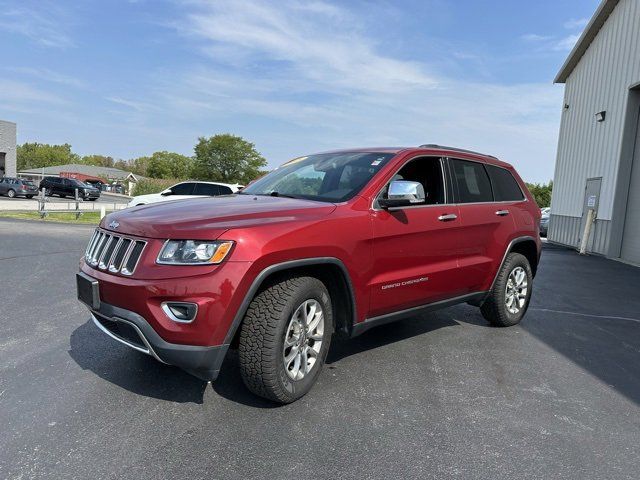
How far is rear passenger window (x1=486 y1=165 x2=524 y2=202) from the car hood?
8.09 ft

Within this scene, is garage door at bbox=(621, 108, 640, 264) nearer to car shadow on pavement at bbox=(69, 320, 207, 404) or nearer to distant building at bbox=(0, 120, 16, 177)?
car shadow on pavement at bbox=(69, 320, 207, 404)

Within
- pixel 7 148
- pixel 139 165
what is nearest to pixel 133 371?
pixel 7 148

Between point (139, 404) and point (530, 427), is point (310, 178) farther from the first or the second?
point (530, 427)

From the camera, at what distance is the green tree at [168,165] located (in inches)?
4237

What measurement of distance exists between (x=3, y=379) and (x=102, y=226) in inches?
52.1

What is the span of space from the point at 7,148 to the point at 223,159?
34.9 metres

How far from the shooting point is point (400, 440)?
9.63 ft

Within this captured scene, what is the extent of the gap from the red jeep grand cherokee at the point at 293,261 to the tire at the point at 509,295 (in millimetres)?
249

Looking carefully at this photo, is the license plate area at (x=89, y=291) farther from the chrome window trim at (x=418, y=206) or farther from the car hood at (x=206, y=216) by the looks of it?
the chrome window trim at (x=418, y=206)

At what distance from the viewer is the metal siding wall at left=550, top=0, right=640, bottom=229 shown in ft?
43.5

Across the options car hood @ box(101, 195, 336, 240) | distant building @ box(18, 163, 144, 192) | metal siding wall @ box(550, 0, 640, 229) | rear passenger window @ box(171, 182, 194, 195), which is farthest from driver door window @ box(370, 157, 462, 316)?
distant building @ box(18, 163, 144, 192)

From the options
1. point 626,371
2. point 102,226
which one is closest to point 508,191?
point 626,371

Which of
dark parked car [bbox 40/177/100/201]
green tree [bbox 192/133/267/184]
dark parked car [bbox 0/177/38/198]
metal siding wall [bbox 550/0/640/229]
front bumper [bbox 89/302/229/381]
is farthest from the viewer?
green tree [bbox 192/133/267/184]

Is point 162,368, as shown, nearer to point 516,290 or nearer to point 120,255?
point 120,255
